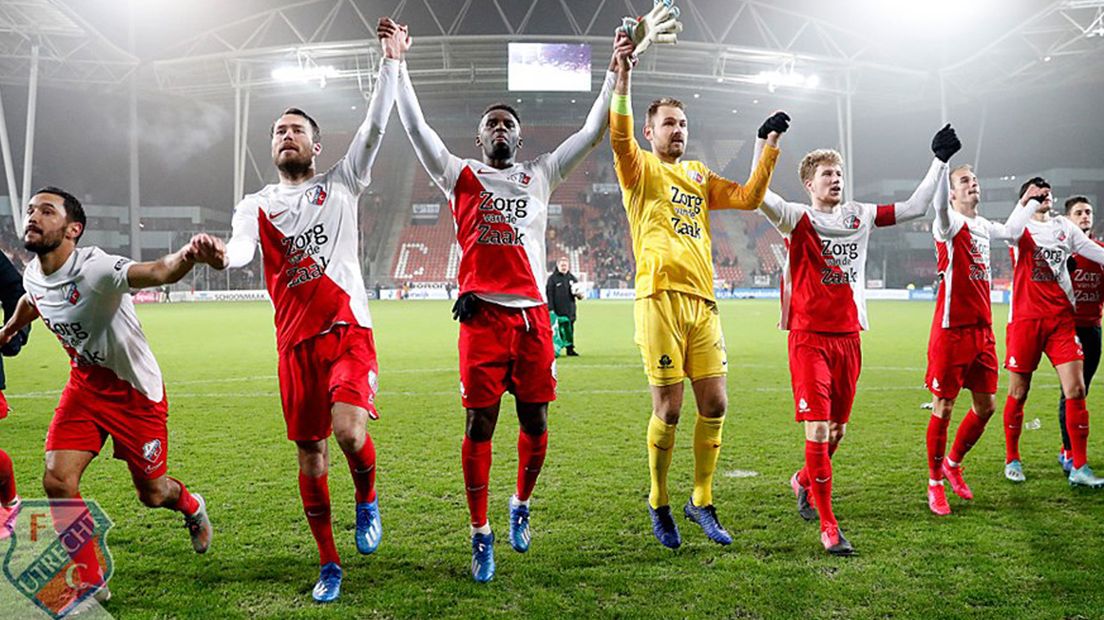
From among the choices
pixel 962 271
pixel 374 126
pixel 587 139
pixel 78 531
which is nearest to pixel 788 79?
pixel 962 271

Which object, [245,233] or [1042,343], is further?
[1042,343]

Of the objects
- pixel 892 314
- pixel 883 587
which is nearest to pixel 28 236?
pixel 883 587

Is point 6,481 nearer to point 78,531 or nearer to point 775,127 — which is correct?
point 78,531

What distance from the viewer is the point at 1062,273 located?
5.56 meters

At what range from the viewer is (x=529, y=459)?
4.20m

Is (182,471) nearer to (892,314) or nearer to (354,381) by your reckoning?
(354,381)

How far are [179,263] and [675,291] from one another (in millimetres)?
2557

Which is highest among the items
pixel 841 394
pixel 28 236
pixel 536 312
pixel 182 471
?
pixel 28 236

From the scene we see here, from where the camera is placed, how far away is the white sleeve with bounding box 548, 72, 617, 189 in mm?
4215

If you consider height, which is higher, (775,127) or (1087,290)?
(775,127)

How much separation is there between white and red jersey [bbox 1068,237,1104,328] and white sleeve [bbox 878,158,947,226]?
77.5 inches

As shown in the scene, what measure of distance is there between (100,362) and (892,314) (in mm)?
26862

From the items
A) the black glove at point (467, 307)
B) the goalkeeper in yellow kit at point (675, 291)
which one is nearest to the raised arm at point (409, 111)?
the black glove at point (467, 307)

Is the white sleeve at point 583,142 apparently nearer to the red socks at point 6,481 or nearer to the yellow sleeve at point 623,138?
the yellow sleeve at point 623,138
